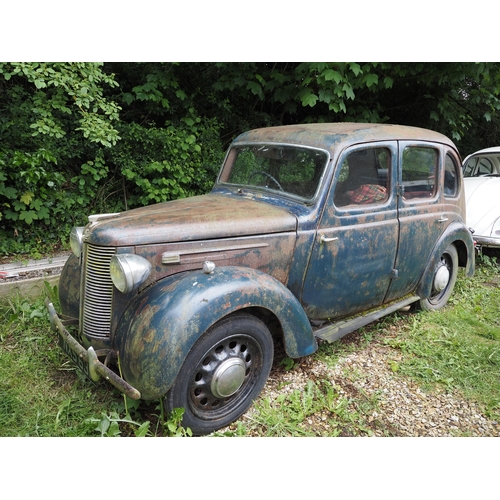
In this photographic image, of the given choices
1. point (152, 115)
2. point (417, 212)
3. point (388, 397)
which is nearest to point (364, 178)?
point (417, 212)

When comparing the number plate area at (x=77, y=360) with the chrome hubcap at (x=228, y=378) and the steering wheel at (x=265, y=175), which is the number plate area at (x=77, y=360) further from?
the steering wheel at (x=265, y=175)

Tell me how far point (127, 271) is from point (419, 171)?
2.75 metres

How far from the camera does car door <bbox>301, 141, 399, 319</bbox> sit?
3.05 meters

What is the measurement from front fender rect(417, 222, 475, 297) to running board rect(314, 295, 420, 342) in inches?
7.3

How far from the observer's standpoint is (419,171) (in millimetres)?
3699

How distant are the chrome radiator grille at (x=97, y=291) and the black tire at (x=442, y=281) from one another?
305cm

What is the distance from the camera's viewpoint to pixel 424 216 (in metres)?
3.70

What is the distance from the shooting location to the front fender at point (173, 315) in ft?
7.16

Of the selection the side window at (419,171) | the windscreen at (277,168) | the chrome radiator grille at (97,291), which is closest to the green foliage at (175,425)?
the chrome radiator grille at (97,291)

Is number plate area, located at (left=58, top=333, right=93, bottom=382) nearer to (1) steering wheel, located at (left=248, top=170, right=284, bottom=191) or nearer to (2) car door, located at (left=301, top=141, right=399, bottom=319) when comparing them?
(2) car door, located at (left=301, top=141, right=399, bottom=319)

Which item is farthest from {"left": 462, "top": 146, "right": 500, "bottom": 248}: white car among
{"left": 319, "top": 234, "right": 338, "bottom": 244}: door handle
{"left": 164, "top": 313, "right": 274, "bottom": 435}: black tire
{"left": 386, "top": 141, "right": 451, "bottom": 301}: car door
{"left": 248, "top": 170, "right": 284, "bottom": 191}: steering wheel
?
{"left": 164, "top": 313, "right": 274, "bottom": 435}: black tire

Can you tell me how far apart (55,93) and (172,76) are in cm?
169

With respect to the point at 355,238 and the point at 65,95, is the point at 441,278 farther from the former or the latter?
the point at 65,95

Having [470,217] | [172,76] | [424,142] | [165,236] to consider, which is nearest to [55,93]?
[172,76]
